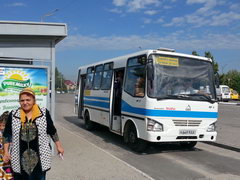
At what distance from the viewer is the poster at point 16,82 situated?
687 centimetres

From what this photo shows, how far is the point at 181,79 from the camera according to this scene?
27.9 ft

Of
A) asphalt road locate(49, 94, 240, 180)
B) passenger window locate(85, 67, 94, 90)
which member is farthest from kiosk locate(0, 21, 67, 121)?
passenger window locate(85, 67, 94, 90)

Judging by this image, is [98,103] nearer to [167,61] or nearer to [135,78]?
[135,78]

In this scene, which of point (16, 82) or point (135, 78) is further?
point (135, 78)

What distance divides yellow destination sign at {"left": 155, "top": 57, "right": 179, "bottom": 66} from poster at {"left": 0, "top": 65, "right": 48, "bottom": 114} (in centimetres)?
307

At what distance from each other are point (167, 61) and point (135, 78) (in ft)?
3.65

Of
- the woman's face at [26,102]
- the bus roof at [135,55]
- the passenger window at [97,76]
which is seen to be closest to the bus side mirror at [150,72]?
the bus roof at [135,55]

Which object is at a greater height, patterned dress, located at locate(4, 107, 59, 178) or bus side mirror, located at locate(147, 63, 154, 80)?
bus side mirror, located at locate(147, 63, 154, 80)

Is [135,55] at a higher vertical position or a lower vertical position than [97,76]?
higher

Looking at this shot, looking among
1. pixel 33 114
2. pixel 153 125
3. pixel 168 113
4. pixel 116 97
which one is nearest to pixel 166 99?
pixel 168 113

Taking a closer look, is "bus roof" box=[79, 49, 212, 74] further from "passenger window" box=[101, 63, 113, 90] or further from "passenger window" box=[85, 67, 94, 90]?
"passenger window" box=[85, 67, 94, 90]

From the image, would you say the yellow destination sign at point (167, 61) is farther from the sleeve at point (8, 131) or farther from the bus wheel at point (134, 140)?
the sleeve at point (8, 131)

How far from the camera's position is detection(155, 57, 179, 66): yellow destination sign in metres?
8.36

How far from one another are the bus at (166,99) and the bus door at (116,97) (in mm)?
339
